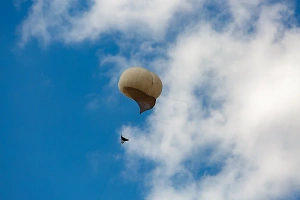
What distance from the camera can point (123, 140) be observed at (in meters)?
49.1

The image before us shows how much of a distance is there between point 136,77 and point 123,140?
725 centimetres

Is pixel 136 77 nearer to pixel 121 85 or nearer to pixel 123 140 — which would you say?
pixel 121 85

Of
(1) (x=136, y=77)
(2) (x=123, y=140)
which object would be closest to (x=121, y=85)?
(1) (x=136, y=77)

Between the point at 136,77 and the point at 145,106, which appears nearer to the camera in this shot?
the point at 136,77

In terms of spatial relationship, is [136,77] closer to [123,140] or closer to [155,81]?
[155,81]

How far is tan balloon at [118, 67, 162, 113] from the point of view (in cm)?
4725

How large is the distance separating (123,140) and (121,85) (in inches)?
238

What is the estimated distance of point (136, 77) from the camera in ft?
155

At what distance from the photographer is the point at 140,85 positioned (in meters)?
47.2

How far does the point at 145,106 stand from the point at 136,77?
189 inches

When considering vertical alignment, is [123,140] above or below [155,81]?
below

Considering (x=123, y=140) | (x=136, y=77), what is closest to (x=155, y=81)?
(x=136, y=77)

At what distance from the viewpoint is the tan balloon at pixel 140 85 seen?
47.2 m

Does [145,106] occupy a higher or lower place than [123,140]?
higher
